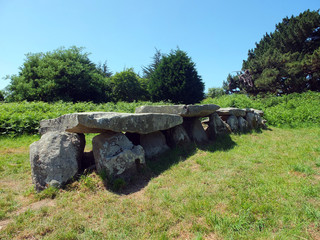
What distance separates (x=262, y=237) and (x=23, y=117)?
8092 millimetres

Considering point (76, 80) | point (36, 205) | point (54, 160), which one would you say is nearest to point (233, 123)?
point (54, 160)

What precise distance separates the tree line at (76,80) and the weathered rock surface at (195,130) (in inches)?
222

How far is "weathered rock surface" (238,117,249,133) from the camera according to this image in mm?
7197

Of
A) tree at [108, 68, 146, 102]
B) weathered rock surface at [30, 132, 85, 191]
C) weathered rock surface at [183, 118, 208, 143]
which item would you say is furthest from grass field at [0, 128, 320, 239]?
tree at [108, 68, 146, 102]

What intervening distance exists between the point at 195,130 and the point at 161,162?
2048 millimetres

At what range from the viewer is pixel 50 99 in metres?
12.2

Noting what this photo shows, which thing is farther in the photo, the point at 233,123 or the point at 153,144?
the point at 233,123

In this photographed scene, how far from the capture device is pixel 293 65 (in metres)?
18.8

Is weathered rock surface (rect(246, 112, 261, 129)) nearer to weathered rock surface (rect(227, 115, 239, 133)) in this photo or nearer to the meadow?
weathered rock surface (rect(227, 115, 239, 133))

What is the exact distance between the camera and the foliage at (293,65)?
61.6 ft

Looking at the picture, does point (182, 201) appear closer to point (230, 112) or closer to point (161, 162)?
point (161, 162)

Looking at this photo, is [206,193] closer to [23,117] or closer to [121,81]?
[23,117]

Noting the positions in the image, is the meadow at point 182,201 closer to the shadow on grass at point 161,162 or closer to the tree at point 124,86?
the shadow on grass at point 161,162

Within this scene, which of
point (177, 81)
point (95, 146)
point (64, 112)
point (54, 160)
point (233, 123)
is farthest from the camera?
point (177, 81)
